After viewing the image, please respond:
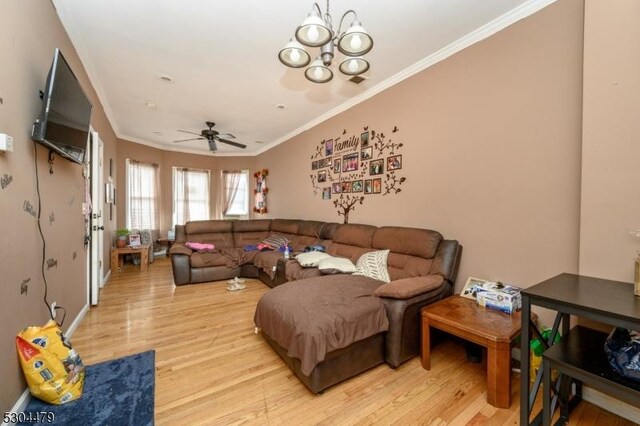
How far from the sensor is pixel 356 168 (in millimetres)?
3734

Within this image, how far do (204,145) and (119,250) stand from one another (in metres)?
A: 2.89

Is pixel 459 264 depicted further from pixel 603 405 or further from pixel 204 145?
pixel 204 145

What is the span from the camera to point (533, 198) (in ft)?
6.72

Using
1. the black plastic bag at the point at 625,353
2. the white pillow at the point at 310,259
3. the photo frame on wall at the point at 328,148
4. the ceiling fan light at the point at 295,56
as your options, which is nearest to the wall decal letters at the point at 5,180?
the ceiling fan light at the point at 295,56

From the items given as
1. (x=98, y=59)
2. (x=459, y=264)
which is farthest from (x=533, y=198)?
(x=98, y=59)

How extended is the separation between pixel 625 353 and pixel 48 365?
294 cm

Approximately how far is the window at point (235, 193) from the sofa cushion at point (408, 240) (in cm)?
489

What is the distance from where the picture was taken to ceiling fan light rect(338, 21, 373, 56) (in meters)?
1.62

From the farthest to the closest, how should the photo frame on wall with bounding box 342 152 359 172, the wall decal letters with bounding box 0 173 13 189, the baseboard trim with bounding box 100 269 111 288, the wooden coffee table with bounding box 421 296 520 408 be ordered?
1. the baseboard trim with bounding box 100 269 111 288
2. the photo frame on wall with bounding box 342 152 359 172
3. the wooden coffee table with bounding box 421 296 520 408
4. the wall decal letters with bounding box 0 173 13 189

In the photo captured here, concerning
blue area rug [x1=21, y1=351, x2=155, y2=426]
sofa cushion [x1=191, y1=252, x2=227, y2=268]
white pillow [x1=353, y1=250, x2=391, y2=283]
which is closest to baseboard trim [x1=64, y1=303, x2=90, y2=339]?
blue area rug [x1=21, y1=351, x2=155, y2=426]

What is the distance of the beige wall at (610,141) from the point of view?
1.49 meters

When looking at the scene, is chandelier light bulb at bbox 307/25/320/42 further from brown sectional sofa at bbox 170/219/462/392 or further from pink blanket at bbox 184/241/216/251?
pink blanket at bbox 184/241/216/251

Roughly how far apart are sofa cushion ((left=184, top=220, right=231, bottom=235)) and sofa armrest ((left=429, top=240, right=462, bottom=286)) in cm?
397

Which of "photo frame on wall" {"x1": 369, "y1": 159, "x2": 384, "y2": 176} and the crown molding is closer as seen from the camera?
the crown molding
